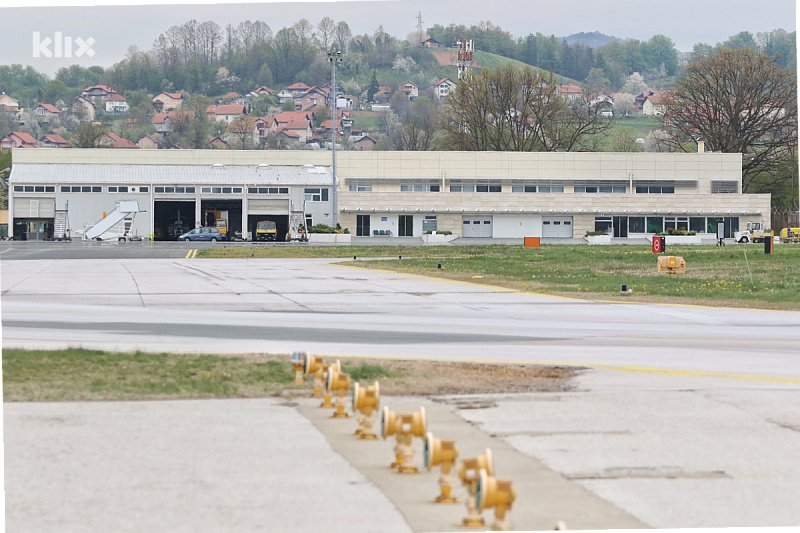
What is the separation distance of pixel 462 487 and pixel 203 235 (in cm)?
8493

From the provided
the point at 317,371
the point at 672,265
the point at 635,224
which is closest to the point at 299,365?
the point at 317,371

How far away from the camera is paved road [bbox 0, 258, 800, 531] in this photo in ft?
28.3

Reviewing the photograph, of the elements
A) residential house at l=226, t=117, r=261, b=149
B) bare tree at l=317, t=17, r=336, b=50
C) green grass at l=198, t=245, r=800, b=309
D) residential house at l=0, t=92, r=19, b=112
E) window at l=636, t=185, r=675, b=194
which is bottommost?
green grass at l=198, t=245, r=800, b=309

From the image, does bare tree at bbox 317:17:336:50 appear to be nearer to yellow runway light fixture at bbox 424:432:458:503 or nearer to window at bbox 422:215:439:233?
window at bbox 422:215:439:233

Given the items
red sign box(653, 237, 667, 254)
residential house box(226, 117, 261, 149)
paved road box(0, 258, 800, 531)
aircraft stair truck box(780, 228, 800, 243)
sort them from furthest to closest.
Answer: residential house box(226, 117, 261, 149) < aircraft stair truck box(780, 228, 800, 243) < red sign box(653, 237, 667, 254) < paved road box(0, 258, 800, 531)

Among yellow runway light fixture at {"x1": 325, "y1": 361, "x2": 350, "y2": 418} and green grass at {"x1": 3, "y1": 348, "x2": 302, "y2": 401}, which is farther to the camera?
green grass at {"x1": 3, "y1": 348, "x2": 302, "y2": 401}

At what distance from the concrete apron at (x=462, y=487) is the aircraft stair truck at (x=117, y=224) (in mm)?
82655

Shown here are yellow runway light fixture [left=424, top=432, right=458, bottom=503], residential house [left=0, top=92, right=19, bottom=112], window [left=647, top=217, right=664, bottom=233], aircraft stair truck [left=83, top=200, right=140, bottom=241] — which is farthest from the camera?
residential house [left=0, top=92, right=19, bottom=112]

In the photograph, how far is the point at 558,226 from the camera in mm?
104188

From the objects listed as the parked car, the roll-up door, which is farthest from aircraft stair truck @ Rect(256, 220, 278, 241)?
the roll-up door

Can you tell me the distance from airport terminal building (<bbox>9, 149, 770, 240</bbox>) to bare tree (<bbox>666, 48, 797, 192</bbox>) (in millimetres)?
9851

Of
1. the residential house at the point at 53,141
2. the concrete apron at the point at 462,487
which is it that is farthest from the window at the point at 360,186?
the concrete apron at the point at 462,487

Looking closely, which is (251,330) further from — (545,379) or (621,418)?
(621,418)

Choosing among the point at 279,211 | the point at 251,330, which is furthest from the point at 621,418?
the point at 279,211
